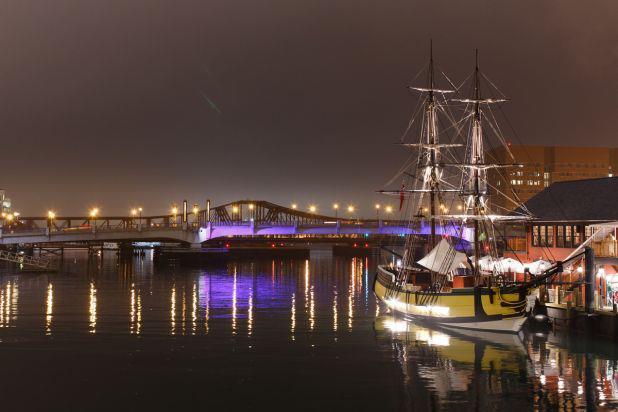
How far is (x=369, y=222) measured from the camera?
155m

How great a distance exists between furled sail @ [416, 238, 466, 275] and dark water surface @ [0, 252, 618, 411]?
545 cm

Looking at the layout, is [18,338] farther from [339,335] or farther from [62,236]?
[62,236]

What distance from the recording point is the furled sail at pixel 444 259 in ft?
175

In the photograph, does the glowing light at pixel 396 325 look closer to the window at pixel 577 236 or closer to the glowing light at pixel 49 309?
the window at pixel 577 236

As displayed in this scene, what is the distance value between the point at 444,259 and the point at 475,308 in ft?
27.4

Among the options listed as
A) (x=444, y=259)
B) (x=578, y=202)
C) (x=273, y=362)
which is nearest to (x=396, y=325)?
(x=444, y=259)

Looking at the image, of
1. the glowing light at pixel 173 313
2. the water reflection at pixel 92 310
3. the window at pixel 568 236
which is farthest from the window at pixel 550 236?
the water reflection at pixel 92 310

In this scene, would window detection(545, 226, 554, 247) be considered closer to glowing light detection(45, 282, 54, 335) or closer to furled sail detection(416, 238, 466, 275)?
furled sail detection(416, 238, 466, 275)

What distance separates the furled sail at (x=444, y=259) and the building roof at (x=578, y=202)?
28.9 feet

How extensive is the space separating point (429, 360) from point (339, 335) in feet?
33.9

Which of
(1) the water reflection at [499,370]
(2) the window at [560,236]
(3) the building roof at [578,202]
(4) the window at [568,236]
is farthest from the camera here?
(2) the window at [560,236]

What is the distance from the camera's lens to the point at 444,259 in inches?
2122

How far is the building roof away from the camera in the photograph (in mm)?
51781

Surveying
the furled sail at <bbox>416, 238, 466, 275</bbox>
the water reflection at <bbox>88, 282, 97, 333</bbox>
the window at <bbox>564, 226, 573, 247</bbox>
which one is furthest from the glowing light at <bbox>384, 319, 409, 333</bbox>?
the water reflection at <bbox>88, 282, 97, 333</bbox>
